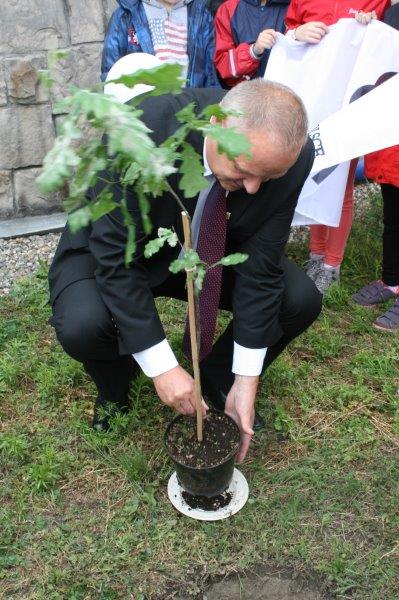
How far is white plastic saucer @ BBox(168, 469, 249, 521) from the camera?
228 cm

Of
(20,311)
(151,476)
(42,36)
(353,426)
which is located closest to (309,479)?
(353,426)

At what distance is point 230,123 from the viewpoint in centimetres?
182

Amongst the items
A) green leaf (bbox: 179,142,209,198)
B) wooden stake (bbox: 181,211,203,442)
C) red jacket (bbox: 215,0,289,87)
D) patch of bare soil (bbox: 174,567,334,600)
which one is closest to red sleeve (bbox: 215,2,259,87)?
red jacket (bbox: 215,0,289,87)

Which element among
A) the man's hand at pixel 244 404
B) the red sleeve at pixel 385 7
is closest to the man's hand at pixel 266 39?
the red sleeve at pixel 385 7

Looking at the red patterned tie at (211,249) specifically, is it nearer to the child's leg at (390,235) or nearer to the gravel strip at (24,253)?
the child's leg at (390,235)

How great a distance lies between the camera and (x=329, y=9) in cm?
316

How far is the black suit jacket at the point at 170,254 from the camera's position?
6.95ft

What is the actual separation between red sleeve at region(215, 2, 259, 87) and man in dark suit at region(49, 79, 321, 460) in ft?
3.86

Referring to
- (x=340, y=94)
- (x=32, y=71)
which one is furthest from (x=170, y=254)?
(x=32, y=71)

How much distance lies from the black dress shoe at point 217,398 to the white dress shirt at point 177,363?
43 cm

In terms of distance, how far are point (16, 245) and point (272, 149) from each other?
106 inches

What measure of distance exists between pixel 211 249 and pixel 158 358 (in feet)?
1.39

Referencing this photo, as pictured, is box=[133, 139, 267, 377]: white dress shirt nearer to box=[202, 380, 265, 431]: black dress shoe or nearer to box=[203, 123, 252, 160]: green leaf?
box=[202, 380, 265, 431]: black dress shoe

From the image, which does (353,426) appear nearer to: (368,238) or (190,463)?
(190,463)
